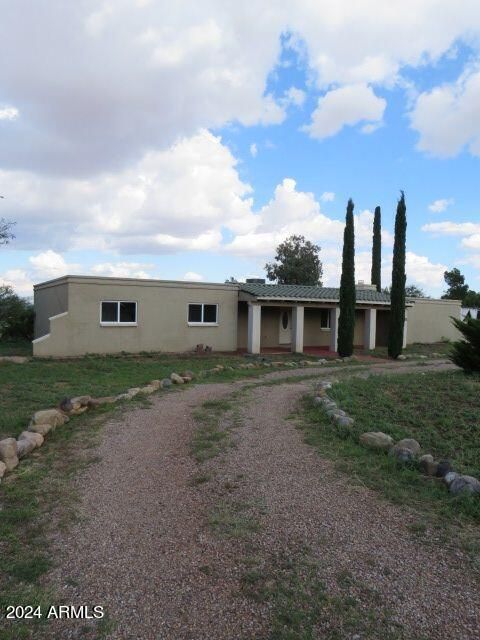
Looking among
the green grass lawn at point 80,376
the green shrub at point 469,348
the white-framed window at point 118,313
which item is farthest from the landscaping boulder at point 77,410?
the white-framed window at point 118,313

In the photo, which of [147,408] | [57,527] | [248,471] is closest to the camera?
[57,527]

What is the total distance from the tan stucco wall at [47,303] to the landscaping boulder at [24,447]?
1248 cm

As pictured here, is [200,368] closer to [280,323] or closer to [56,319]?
[56,319]

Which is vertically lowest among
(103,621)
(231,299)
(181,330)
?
(103,621)

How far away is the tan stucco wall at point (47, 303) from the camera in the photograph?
61.9ft

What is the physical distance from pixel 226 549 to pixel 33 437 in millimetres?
3883

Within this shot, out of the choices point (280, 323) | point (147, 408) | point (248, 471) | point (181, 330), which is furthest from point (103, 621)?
point (280, 323)

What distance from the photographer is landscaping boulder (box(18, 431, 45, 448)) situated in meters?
6.46

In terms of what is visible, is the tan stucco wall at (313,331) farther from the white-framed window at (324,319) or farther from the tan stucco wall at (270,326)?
the tan stucco wall at (270,326)

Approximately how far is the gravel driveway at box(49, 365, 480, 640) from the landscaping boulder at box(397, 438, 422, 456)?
1.10m

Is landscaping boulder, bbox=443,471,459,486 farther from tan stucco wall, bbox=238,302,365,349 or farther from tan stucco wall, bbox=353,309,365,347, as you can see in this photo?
tan stucco wall, bbox=353,309,365,347

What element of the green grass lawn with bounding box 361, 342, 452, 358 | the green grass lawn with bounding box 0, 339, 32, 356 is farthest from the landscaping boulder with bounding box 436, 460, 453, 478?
the green grass lawn with bounding box 0, 339, 32, 356

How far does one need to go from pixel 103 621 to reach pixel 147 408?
6183mm

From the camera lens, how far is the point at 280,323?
920 inches
